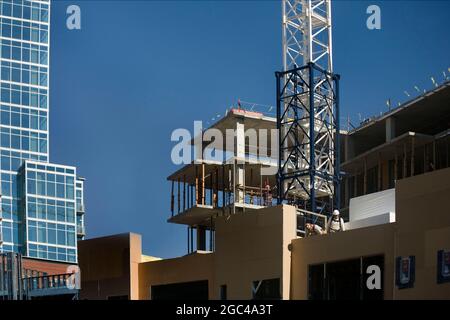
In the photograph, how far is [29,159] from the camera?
17075 cm

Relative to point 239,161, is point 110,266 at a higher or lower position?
lower

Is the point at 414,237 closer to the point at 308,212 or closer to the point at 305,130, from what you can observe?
the point at 308,212

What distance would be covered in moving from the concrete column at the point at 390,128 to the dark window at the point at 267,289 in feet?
126

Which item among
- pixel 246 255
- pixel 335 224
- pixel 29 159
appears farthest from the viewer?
pixel 29 159

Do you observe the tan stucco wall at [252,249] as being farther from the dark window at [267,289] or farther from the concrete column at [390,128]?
the concrete column at [390,128]

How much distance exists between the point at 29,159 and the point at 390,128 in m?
86.5

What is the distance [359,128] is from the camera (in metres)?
103

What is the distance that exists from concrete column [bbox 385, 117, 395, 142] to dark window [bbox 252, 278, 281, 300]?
38307 millimetres

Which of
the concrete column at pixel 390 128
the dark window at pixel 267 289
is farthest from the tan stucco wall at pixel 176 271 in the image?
the concrete column at pixel 390 128

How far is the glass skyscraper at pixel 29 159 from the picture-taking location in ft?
545

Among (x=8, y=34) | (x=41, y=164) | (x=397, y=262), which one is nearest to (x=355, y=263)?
(x=397, y=262)

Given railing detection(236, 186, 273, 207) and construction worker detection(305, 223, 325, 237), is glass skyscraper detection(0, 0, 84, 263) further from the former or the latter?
construction worker detection(305, 223, 325, 237)

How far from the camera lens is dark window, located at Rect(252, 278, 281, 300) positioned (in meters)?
59.4

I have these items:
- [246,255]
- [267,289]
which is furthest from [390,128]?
[267,289]
